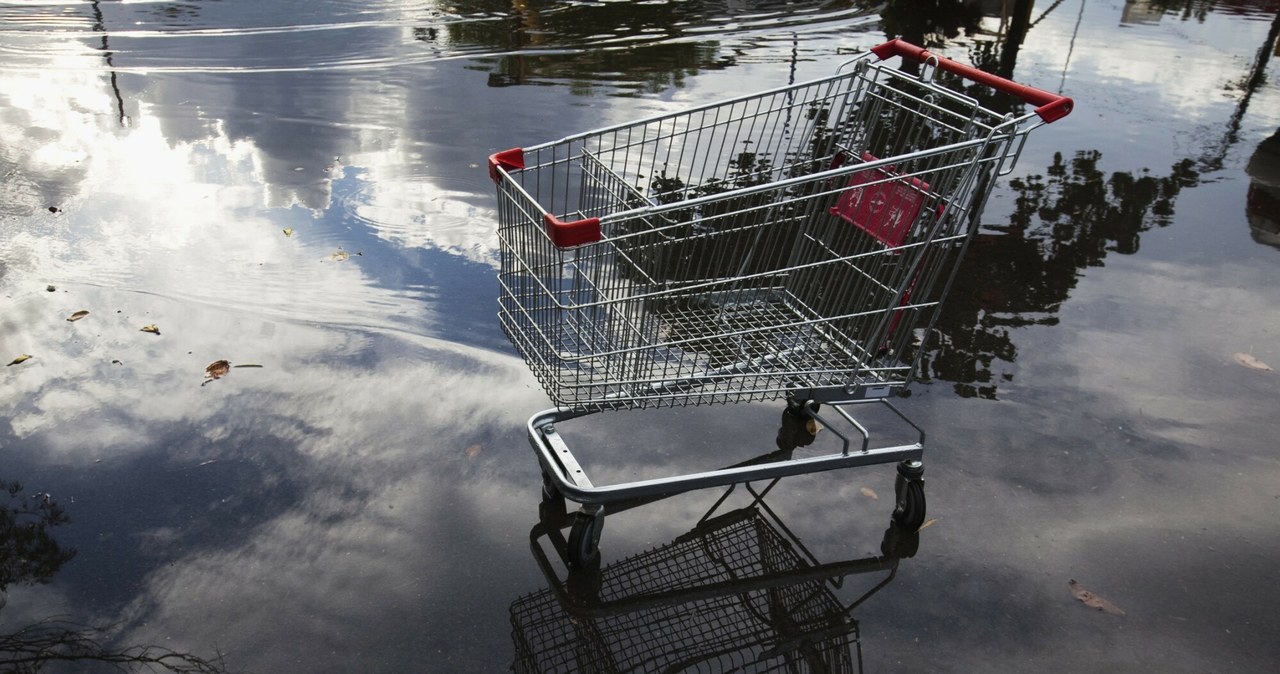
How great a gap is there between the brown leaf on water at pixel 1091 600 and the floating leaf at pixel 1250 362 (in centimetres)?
211

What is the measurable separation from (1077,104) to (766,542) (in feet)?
21.6

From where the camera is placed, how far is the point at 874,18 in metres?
11.1

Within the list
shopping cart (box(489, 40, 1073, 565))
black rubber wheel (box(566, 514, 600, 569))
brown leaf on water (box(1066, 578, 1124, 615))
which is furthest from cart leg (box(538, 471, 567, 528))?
brown leaf on water (box(1066, 578, 1124, 615))

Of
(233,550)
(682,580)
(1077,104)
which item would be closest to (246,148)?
(233,550)

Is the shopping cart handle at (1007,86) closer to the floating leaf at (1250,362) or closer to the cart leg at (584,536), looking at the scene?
the cart leg at (584,536)

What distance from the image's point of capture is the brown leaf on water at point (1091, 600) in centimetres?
337

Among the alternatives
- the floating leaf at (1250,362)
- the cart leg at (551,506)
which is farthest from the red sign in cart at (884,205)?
the floating leaf at (1250,362)

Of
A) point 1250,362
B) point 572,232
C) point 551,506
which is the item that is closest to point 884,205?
point 572,232

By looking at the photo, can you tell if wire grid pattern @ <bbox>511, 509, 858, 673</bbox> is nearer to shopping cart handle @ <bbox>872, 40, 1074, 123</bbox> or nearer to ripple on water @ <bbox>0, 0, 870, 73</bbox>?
shopping cart handle @ <bbox>872, 40, 1074, 123</bbox>

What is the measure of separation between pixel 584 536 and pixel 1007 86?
2.06m

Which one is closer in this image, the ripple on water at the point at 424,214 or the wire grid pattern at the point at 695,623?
the wire grid pattern at the point at 695,623

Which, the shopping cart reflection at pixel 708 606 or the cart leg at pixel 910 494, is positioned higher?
→ the cart leg at pixel 910 494

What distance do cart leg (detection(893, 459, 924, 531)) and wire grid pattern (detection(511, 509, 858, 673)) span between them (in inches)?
17.1

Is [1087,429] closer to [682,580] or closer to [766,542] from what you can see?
[766,542]
